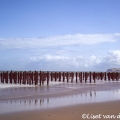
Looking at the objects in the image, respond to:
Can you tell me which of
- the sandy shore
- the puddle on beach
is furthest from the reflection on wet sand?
the sandy shore

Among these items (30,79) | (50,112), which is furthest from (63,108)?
(30,79)

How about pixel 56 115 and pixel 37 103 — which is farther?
pixel 37 103

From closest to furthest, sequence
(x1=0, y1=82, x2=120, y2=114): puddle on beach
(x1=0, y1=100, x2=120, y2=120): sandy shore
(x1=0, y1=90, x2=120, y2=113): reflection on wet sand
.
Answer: (x1=0, y1=100, x2=120, y2=120): sandy shore → (x1=0, y1=90, x2=120, y2=113): reflection on wet sand → (x1=0, y1=82, x2=120, y2=114): puddle on beach

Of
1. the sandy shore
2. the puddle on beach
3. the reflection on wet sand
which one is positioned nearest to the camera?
the sandy shore

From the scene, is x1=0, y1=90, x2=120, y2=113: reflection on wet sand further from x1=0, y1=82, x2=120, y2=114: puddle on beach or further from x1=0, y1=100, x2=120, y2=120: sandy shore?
x1=0, y1=100, x2=120, y2=120: sandy shore

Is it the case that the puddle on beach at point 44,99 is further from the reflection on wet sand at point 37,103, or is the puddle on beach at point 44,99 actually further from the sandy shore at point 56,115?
the sandy shore at point 56,115

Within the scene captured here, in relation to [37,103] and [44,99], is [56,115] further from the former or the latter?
[44,99]

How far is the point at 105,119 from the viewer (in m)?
8.18

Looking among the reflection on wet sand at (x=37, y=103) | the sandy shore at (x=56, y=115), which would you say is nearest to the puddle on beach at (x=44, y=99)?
the reflection on wet sand at (x=37, y=103)

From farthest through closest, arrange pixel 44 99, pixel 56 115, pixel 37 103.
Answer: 1. pixel 44 99
2. pixel 37 103
3. pixel 56 115

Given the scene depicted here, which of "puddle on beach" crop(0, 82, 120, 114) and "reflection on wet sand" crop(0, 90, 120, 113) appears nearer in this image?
"reflection on wet sand" crop(0, 90, 120, 113)

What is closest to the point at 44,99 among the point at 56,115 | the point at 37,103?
the point at 37,103

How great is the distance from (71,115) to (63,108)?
5.38 feet

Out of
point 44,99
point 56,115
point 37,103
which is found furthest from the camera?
point 44,99
